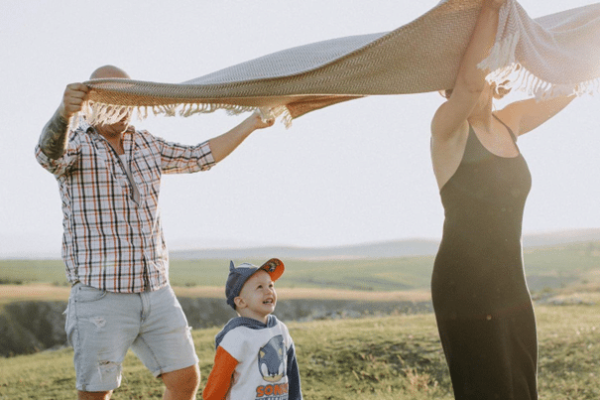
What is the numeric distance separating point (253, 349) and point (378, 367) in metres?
3.25

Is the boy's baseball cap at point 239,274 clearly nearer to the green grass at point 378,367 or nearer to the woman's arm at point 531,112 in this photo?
the woman's arm at point 531,112

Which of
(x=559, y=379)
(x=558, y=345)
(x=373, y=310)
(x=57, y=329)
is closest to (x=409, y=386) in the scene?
(x=559, y=379)

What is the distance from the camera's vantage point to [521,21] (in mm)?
2402

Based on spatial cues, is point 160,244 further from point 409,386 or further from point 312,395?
point 409,386

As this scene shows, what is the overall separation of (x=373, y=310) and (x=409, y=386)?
15.7ft

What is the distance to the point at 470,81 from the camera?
2340 mm

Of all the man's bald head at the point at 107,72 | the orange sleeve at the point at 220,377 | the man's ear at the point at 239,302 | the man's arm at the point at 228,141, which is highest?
the man's bald head at the point at 107,72

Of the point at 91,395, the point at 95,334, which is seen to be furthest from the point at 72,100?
the point at 91,395

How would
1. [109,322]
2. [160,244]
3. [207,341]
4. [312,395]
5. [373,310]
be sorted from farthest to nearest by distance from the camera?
[373,310]
[207,341]
[312,395]
[160,244]
[109,322]

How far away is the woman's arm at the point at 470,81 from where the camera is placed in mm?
2326

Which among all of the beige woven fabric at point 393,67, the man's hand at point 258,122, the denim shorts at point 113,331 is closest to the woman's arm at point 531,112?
the beige woven fabric at point 393,67

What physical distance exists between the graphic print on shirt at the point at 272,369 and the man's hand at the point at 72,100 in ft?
4.40

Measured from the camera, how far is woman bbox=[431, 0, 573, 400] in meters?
2.40

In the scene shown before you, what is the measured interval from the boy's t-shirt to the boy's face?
0.04 m
